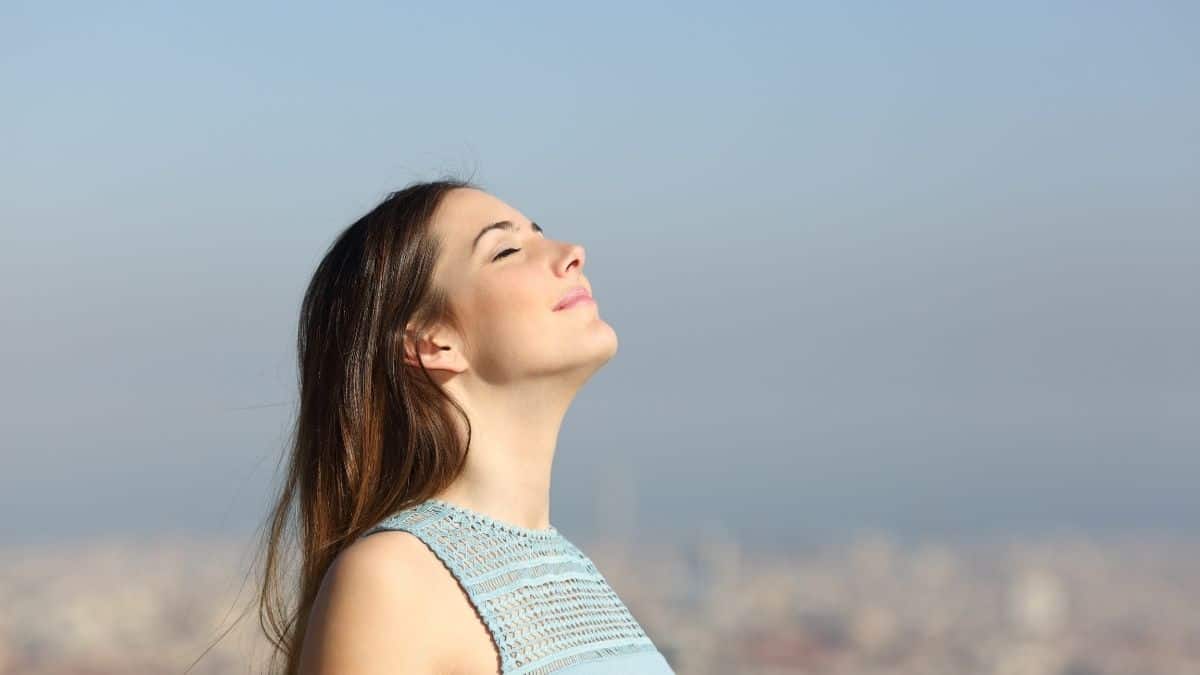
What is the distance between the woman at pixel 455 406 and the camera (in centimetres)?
141

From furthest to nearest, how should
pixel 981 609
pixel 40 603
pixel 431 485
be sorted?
pixel 981 609, pixel 40 603, pixel 431 485

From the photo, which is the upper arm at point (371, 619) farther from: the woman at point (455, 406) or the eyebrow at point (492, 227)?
the eyebrow at point (492, 227)

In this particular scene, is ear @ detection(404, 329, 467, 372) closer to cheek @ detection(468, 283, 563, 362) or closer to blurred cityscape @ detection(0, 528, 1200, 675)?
cheek @ detection(468, 283, 563, 362)

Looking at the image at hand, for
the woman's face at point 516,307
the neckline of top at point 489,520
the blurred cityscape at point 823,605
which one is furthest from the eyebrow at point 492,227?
the blurred cityscape at point 823,605

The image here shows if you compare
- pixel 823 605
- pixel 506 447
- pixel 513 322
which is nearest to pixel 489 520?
pixel 506 447

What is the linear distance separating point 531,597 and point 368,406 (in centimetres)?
24

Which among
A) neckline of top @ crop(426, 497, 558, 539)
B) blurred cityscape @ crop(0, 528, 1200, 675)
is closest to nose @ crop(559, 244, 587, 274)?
neckline of top @ crop(426, 497, 558, 539)

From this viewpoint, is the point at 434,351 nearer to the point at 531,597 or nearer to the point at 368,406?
the point at 368,406

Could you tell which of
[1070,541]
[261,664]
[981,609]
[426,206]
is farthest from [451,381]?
[1070,541]

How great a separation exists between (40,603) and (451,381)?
1460 centimetres

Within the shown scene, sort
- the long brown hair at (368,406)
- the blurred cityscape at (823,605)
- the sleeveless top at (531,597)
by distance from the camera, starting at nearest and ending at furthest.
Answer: the sleeveless top at (531,597)
the long brown hair at (368,406)
the blurred cityscape at (823,605)

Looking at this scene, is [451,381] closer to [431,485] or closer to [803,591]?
[431,485]

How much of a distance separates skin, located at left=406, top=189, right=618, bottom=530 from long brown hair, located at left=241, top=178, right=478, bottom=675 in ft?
0.06

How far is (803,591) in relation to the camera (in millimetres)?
26094
